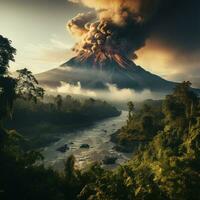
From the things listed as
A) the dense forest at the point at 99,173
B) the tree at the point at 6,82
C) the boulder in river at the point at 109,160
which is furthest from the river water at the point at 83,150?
the tree at the point at 6,82

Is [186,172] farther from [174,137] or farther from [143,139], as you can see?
[143,139]

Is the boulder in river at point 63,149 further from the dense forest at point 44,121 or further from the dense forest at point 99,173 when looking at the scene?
the dense forest at point 99,173

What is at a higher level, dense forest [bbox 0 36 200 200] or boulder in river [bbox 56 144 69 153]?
dense forest [bbox 0 36 200 200]

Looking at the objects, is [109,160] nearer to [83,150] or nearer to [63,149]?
[83,150]

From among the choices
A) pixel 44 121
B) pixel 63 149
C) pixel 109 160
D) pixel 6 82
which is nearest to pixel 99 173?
pixel 6 82

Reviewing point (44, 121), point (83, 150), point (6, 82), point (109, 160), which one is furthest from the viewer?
point (44, 121)

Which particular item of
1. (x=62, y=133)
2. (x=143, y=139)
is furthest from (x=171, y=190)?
(x=62, y=133)

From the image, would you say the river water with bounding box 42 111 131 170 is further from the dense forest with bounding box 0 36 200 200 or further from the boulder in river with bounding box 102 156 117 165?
the dense forest with bounding box 0 36 200 200

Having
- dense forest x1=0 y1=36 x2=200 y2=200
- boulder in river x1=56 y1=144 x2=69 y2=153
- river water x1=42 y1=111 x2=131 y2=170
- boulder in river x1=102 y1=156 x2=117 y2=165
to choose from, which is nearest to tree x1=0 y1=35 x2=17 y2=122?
dense forest x1=0 y1=36 x2=200 y2=200
